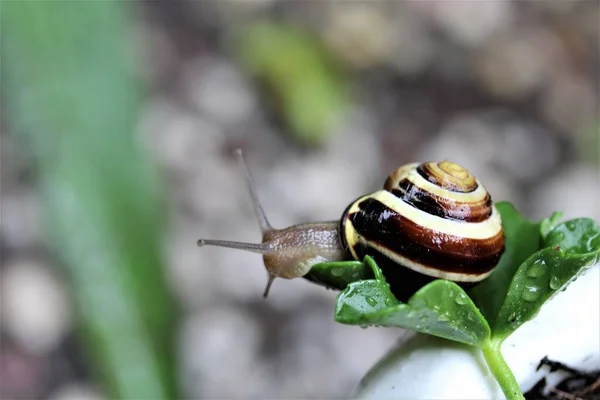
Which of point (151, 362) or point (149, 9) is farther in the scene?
point (149, 9)

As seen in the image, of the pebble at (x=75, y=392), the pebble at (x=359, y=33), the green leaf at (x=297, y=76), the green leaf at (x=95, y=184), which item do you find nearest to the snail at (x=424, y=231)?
the green leaf at (x=95, y=184)

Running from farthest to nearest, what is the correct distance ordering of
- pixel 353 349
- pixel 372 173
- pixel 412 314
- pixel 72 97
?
1. pixel 372 173
2. pixel 353 349
3. pixel 72 97
4. pixel 412 314

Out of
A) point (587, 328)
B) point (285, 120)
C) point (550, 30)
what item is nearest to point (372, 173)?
point (285, 120)

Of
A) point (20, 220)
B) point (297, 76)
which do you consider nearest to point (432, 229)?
point (20, 220)

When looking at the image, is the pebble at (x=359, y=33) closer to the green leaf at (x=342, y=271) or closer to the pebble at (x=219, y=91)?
the pebble at (x=219, y=91)

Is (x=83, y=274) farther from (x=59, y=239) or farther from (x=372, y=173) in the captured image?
(x=372, y=173)
